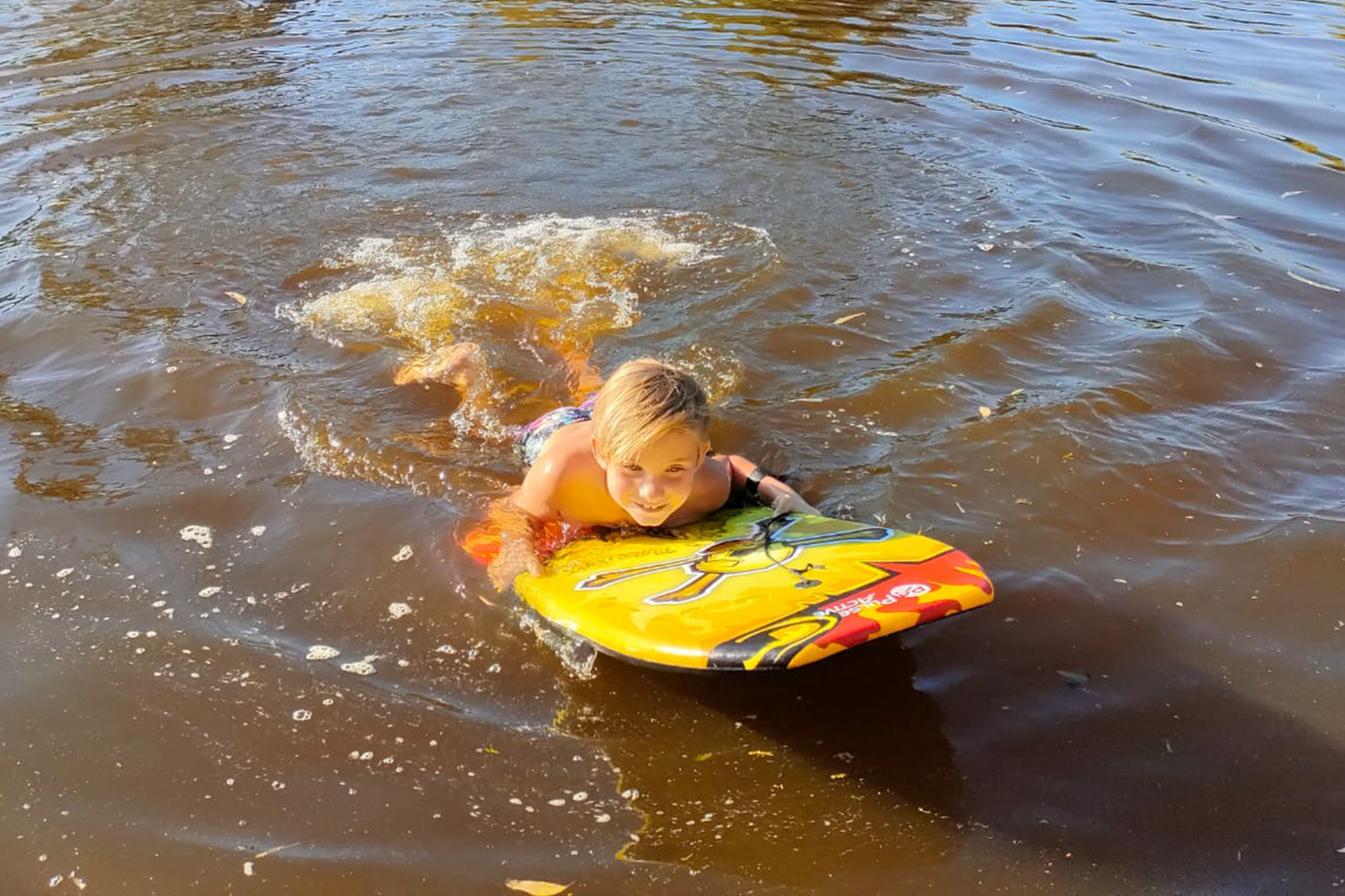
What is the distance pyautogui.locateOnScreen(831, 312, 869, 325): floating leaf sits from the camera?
4.91 meters

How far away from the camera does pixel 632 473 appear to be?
3.02 m

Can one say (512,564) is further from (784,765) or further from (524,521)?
(784,765)

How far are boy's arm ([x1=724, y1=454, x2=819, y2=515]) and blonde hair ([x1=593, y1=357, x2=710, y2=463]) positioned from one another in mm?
497

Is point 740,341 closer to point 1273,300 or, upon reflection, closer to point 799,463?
point 799,463

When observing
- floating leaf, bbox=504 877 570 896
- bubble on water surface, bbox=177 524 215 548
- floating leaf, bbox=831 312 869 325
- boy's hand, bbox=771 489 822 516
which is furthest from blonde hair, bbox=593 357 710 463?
floating leaf, bbox=831 312 869 325

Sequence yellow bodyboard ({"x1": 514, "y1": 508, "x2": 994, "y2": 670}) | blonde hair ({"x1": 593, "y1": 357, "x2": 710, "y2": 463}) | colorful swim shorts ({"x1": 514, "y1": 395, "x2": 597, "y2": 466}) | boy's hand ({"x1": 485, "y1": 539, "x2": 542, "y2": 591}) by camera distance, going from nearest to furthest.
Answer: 1. yellow bodyboard ({"x1": 514, "y1": 508, "x2": 994, "y2": 670})
2. blonde hair ({"x1": 593, "y1": 357, "x2": 710, "y2": 463})
3. boy's hand ({"x1": 485, "y1": 539, "x2": 542, "y2": 591})
4. colorful swim shorts ({"x1": 514, "y1": 395, "x2": 597, "y2": 466})

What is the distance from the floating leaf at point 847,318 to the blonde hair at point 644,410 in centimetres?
201

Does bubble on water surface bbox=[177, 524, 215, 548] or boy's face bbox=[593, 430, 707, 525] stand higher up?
boy's face bbox=[593, 430, 707, 525]

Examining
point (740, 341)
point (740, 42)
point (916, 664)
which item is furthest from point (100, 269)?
point (740, 42)

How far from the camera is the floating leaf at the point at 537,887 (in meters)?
2.16

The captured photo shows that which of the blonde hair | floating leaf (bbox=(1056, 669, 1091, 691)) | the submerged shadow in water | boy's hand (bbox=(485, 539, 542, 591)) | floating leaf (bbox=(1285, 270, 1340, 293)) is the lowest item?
the submerged shadow in water

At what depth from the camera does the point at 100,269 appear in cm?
532

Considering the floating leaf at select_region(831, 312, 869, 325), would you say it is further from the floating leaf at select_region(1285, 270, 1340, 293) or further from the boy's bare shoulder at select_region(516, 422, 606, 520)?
the floating leaf at select_region(1285, 270, 1340, 293)

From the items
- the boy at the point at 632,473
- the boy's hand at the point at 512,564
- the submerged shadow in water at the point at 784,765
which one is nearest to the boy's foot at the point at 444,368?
the boy at the point at 632,473
